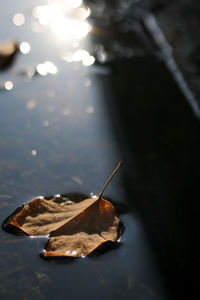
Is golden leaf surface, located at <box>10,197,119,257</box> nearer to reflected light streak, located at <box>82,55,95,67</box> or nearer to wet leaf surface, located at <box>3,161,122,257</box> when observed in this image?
wet leaf surface, located at <box>3,161,122,257</box>

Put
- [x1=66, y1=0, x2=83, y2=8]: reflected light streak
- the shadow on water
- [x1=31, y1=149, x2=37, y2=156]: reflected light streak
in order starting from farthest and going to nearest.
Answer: [x1=66, y1=0, x2=83, y2=8]: reflected light streak
[x1=31, y1=149, x2=37, y2=156]: reflected light streak
the shadow on water

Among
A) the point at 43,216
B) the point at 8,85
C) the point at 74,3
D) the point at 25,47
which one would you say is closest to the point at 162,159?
the point at 43,216

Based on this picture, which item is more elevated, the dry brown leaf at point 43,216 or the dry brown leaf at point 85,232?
the dry brown leaf at point 43,216

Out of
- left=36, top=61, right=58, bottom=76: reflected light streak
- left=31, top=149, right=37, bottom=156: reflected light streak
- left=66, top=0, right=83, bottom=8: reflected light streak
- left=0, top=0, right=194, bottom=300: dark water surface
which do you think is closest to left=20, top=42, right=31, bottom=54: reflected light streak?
left=0, top=0, right=194, bottom=300: dark water surface

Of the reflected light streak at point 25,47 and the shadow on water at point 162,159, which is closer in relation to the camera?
the shadow on water at point 162,159

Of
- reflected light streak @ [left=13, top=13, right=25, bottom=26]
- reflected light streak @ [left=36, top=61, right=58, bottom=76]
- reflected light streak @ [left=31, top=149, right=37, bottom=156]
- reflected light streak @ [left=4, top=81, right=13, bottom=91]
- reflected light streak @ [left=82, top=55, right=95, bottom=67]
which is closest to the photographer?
reflected light streak @ [left=31, top=149, right=37, bottom=156]

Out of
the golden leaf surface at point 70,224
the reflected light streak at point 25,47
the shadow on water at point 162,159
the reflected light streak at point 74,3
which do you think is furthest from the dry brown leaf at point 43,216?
the reflected light streak at point 74,3

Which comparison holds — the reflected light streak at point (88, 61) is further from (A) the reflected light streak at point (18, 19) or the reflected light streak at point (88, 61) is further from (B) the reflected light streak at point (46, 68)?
(A) the reflected light streak at point (18, 19)
